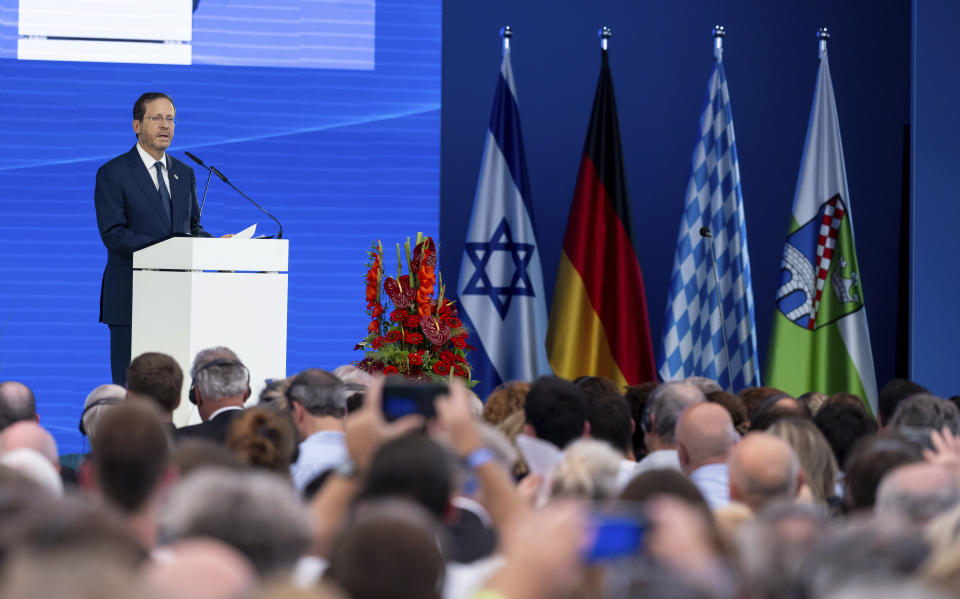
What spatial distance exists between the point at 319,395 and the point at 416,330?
8.15ft

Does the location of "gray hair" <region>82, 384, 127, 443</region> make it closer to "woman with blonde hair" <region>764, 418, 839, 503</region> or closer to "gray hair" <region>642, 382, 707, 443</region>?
"gray hair" <region>642, 382, 707, 443</region>

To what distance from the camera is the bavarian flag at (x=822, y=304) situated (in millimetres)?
7121

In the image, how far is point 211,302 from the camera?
16.0 feet

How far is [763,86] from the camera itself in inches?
312

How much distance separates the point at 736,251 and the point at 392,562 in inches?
234

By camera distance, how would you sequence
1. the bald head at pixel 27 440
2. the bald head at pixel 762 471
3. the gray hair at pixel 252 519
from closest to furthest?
the gray hair at pixel 252 519, the bald head at pixel 762 471, the bald head at pixel 27 440

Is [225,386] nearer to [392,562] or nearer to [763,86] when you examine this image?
[392,562]

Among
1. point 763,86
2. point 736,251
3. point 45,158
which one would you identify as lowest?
point 736,251

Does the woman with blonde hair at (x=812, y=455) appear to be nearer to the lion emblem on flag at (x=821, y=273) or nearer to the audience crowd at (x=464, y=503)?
the audience crowd at (x=464, y=503)

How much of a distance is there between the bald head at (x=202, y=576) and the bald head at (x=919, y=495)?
48.7 inches

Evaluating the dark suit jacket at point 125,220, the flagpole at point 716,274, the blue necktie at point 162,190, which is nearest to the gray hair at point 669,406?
the dark suit jacket at point 125,220

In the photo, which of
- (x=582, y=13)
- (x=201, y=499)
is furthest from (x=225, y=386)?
(x=582, y=13)

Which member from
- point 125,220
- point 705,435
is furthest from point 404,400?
point 125,220

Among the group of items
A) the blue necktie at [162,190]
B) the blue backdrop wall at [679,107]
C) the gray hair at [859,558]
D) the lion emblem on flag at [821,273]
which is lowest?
the gray hair at [859,558]
